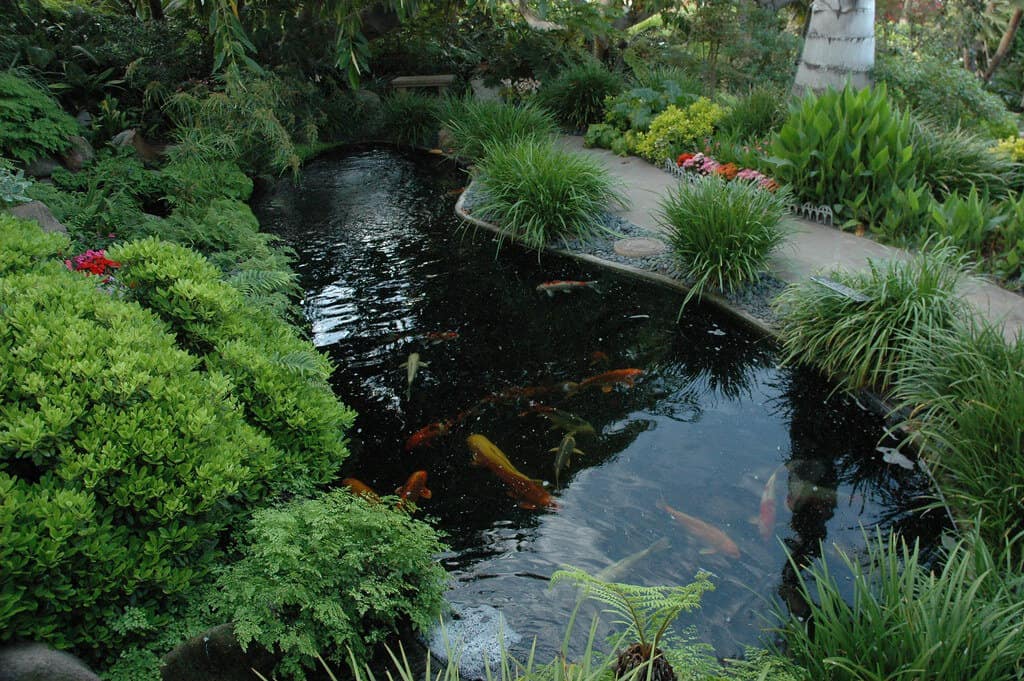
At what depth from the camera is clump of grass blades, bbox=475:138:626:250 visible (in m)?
8.05

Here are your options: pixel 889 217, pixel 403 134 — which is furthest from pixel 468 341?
pixel 403 134

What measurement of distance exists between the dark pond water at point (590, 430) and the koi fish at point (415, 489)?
2.9 inches

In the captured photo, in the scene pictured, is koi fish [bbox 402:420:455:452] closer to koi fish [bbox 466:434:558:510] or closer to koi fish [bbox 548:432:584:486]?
A: koi fish [bbox 466:434:558:510]

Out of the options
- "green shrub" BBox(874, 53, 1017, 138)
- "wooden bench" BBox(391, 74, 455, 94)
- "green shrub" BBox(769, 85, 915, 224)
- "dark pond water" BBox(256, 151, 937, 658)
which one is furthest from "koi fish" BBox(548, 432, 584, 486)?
"wooden bench" BBox(391, 74, 455, 94)

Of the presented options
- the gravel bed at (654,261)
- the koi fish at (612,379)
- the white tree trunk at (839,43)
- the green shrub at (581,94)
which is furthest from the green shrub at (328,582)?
the green shrub at (581,94)

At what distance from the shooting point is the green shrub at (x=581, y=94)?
11.8 m

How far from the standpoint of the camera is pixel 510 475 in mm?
4441

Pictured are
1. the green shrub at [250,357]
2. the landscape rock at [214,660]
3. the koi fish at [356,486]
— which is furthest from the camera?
the koi fish at [356,486]

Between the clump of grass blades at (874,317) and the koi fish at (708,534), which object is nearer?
the koi fish at (708,534)

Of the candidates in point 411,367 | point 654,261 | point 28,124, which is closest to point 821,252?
point 654,261

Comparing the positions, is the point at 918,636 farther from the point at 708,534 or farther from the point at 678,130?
the point at 678,130

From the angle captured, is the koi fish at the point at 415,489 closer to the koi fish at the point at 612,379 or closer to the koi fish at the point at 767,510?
the koi fish at the point at 612,379

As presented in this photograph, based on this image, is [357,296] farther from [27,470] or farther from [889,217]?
[889,217]

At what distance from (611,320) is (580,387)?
1.27 metres
